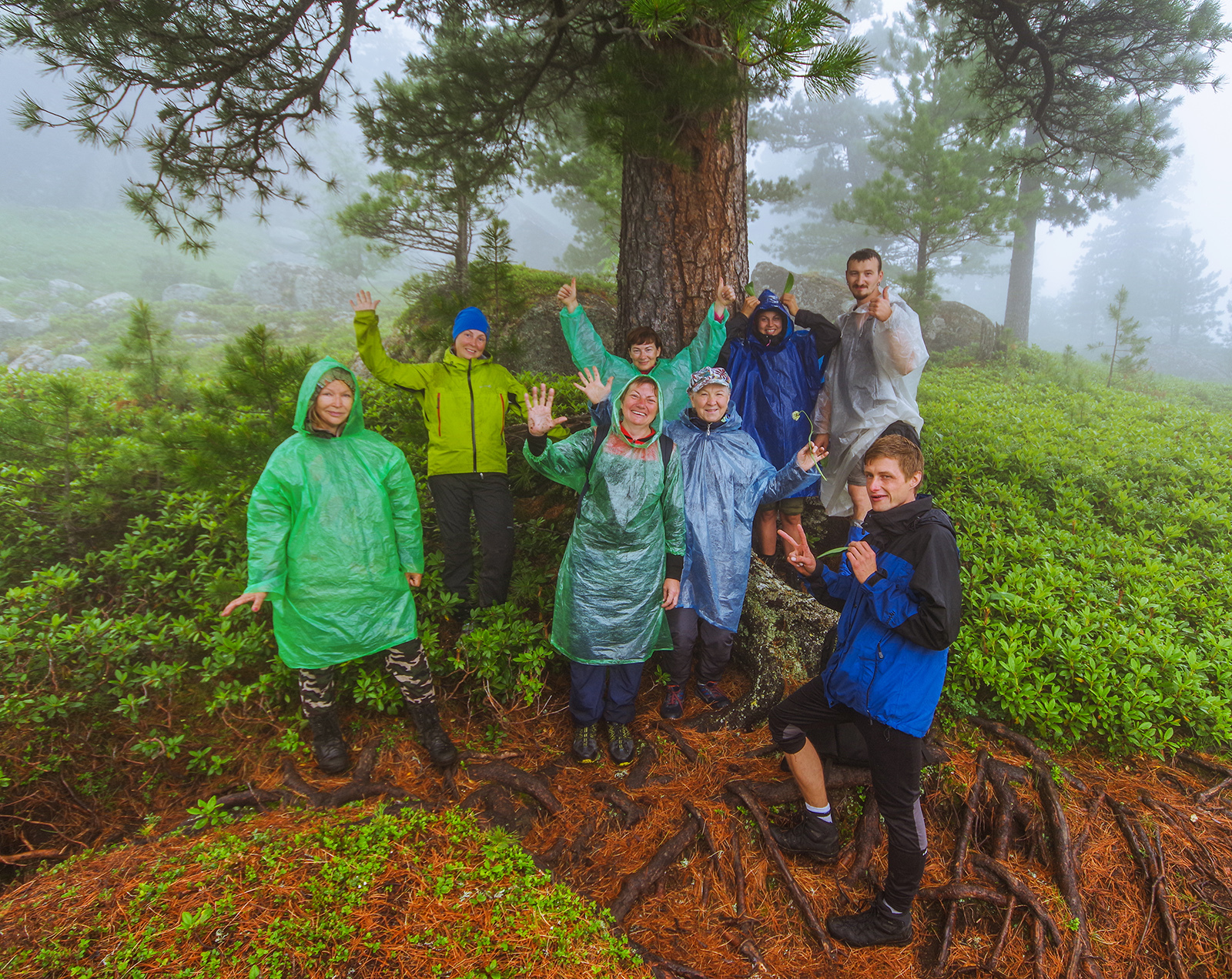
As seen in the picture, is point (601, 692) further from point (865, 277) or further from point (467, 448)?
point (865, 277)

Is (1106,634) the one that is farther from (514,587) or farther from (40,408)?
(40,408)

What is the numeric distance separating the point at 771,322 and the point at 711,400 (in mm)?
1008

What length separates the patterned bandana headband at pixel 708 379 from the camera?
11.0 ft

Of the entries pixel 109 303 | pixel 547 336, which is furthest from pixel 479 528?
pixel 109 303

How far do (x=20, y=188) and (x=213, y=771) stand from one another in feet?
224

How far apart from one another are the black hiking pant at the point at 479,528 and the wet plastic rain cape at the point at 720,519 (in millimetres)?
1336

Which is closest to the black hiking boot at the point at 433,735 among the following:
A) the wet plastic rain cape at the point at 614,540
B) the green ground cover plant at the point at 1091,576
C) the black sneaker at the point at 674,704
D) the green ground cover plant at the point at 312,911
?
the green ground cover plant at the point at 312,911

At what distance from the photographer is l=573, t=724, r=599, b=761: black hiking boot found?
3141 mm

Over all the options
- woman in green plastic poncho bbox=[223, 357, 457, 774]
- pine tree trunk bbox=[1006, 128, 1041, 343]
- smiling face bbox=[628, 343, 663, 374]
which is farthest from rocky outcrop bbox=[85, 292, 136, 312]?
pine tree trunk bbox=[1006, 128, 1041, 343]

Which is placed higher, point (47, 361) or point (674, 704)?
point (47, 361)

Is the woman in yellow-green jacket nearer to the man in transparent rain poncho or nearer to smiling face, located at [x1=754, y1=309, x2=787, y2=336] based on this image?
smiling face, located at [x1=754, y1=309, x2=787, y2=336]

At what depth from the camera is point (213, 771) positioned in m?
2.97

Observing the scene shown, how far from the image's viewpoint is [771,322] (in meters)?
3.90

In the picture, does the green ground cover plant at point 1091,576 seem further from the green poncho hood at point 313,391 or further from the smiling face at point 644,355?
the green poncho hood at point 313,391
